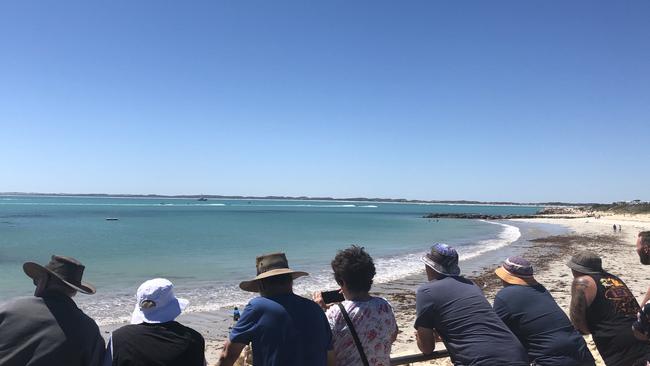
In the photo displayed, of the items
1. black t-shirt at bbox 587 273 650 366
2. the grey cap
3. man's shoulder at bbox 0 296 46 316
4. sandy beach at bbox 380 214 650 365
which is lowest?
sandy beach at bbox 380 214 650 365

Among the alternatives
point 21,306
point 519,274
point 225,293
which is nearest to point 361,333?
point 519,274

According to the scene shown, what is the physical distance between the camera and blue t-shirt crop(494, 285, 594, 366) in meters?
3.51

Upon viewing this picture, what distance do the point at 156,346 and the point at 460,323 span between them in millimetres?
2054

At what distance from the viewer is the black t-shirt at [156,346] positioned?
2732 millimetres

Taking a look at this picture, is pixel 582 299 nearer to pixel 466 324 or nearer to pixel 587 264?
pixel 587 264

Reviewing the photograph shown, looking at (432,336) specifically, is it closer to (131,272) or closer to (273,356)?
(273,356)

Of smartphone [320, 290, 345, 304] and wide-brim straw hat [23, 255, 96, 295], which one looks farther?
smartphone [320, 290, 345, 304]

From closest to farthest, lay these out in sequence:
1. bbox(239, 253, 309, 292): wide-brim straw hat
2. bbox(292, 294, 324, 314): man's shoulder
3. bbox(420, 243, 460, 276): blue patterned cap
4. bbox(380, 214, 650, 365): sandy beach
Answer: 1. bbox(292, 294, 324, 314): man's shoulder
2. bbox(239, 253, 309, 292): wide-brim straw hat
3. bbox(420, 243, 460, 276): blue patterned cap
4. bbox(380, 214, 650, 365): sandy beach

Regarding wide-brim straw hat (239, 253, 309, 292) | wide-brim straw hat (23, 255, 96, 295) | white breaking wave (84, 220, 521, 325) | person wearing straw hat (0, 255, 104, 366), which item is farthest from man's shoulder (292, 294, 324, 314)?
white breaking wave (84, 220, 521, 325)

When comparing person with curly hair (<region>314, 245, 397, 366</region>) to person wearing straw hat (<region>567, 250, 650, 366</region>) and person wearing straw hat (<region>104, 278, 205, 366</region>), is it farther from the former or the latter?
person wearing straw hat (<region>567, 250, 650, 366</region>)

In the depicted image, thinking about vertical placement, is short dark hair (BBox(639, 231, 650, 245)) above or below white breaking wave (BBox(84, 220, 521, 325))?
above

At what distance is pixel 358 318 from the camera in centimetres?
326

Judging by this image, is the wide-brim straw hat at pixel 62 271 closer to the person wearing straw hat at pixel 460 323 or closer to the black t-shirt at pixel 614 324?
the person wearing straw hat at pixel 460 323

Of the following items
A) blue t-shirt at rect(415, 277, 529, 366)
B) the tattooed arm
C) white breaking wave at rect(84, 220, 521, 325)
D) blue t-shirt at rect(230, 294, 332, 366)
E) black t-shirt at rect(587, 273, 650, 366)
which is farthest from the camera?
white breaking wave at rect(84, 220, 521, 325)
